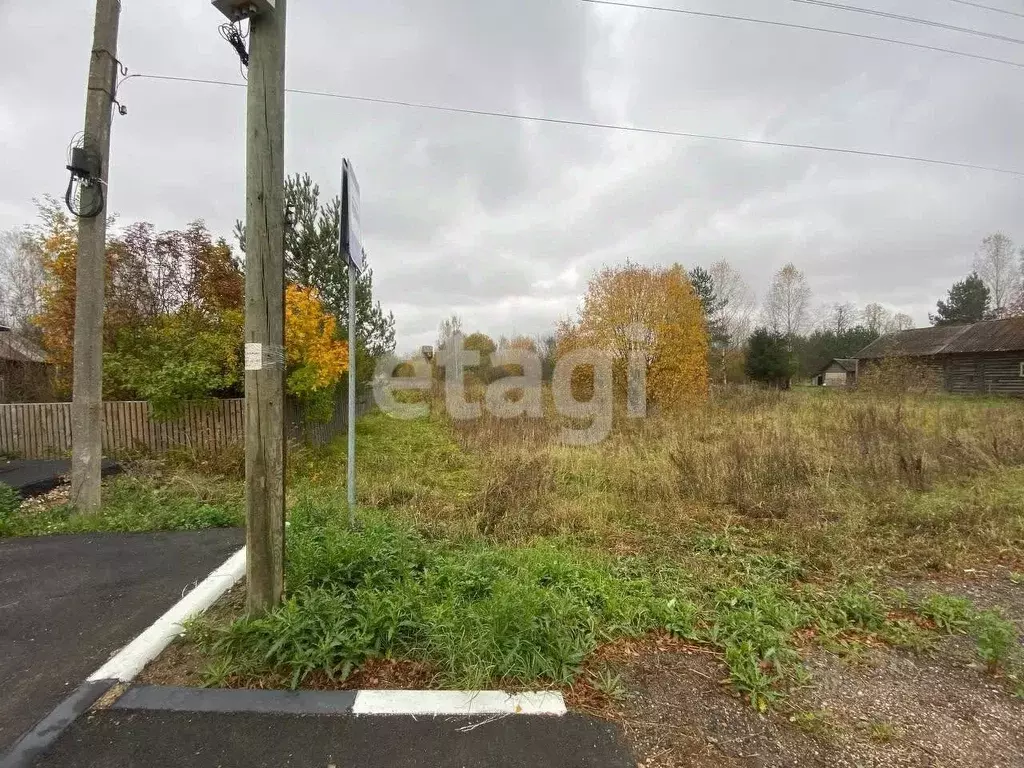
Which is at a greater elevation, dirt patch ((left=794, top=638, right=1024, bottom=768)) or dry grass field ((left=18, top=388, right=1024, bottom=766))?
dry grass field ((left=18, top=388, right=1024, bottom=766))

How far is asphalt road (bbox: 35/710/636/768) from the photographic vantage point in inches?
66.7

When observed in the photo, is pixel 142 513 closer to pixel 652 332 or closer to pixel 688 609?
pixel 688 609

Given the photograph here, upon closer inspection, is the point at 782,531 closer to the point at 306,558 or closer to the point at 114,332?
the point at 306,558

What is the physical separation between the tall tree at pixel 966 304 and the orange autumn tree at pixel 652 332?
40.6 m

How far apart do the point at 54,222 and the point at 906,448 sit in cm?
1762

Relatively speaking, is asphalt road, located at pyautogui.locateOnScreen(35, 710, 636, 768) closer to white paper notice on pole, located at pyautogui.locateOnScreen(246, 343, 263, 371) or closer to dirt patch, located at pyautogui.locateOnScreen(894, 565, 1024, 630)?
white paper notice on pole, located at pyautogui.locateOnScreen(246, 343, 263, 371)

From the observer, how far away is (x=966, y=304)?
39.8 meters

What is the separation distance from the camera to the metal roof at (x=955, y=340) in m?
24.7

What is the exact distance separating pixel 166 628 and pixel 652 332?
44.9 feet

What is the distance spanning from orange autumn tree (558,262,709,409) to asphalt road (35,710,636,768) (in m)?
13.2

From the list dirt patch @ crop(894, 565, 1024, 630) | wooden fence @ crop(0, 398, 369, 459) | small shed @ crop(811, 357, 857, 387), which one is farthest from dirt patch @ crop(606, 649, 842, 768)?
small shed @ crop(811, 357, 857, 387)

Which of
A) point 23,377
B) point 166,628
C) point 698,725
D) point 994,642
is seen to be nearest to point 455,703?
point 698,725

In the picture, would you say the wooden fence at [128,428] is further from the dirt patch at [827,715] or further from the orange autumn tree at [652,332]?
the orange autumn tree at [652,332]

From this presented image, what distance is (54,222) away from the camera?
33.4ft
